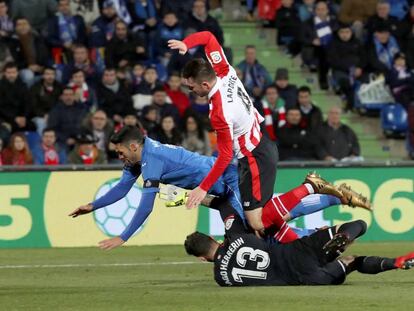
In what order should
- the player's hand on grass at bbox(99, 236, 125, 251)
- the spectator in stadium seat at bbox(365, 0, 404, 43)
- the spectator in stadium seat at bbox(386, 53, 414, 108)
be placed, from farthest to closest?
the spectator in stadium seat at bbox(365, 0, 404, 43) → the spectator in stadium seat at bbox(386, 53, 414, 108) → the player's hand on grass at bbox(99, 236, 125, 251)

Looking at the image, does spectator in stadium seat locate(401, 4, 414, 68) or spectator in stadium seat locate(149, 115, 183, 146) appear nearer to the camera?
spectator in stadium seat locate(149, 115, 183, 146)

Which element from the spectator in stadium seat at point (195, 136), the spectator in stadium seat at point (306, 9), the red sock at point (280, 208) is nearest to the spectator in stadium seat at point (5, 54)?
the spectator in stadium seat at point (195, 136)

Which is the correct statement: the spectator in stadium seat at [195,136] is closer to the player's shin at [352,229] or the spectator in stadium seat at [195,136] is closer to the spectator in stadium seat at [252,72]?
the spectator in stadium seat at [252,72]

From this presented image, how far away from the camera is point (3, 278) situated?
14.2 m

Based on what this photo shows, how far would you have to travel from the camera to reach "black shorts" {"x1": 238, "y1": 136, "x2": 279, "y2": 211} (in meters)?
13.4

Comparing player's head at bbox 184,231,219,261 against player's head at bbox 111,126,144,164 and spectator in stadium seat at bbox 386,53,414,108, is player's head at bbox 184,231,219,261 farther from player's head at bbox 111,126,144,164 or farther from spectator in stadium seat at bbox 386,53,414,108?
spectator in stadium seat at bbox 386,53,414,108

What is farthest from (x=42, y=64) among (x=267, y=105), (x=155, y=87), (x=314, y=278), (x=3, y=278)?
(x=314, y=278)

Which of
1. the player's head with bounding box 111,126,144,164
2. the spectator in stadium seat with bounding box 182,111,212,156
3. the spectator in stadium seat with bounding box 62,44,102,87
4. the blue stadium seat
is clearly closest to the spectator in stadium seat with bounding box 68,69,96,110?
the spectator in stadium seat with bounding box 62,44,102,87

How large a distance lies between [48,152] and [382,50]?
24.3 feet

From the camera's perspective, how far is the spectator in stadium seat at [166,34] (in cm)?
2317

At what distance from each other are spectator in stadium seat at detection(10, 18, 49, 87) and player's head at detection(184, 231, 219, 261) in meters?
10.4

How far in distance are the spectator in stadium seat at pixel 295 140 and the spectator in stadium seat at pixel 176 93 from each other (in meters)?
1.81

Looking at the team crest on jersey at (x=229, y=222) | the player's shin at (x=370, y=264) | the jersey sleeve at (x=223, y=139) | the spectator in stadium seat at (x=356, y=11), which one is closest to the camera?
the player's shin at (x=370, y=264)

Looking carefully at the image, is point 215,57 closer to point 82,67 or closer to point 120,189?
point 120,189
